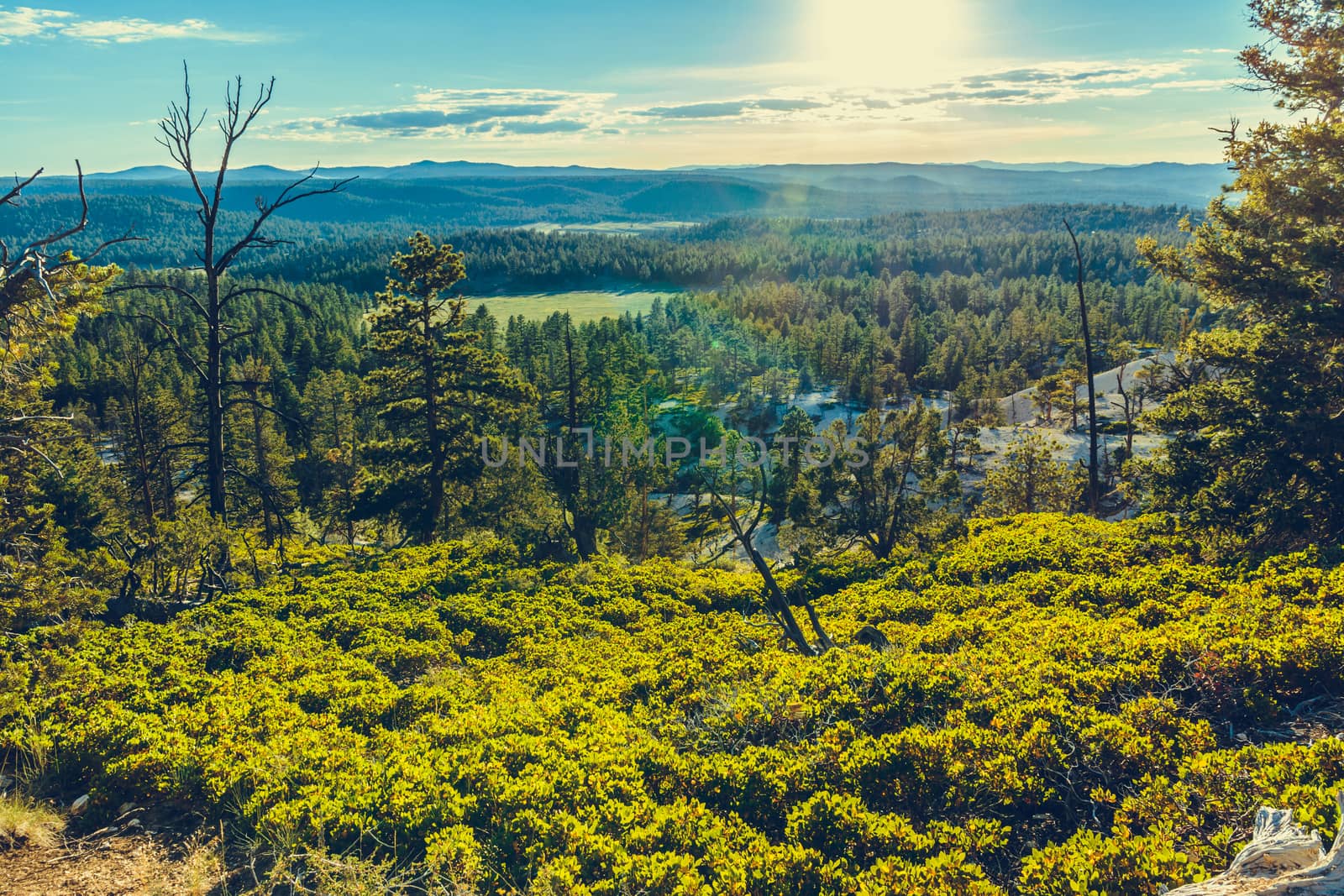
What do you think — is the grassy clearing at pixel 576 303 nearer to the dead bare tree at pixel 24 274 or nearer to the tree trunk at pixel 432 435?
the tree trunk at pixel 432 435

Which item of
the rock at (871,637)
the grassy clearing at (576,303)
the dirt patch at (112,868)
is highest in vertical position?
the grassy clearing at (576,303)

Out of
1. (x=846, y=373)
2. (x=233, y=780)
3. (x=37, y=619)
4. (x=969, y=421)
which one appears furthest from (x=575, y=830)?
(x=846, y=373)

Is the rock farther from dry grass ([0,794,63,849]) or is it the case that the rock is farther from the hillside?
dry grass ([0,794,63,849])

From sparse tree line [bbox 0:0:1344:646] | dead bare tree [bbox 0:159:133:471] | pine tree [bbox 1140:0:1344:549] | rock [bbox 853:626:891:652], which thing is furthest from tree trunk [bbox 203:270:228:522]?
pine tree [bbox 1140:0:1344:549]

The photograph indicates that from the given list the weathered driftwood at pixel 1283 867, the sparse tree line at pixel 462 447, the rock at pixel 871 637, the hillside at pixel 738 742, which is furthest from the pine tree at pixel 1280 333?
the weathered driftwood at pixel 1283 867

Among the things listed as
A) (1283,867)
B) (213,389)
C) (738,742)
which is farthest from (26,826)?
(1283,867)

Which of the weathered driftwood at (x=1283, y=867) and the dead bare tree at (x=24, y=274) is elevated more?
the dead bare tree at (x=24, y=274)

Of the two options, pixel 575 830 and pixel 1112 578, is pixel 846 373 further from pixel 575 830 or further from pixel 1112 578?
pixel 575 830
